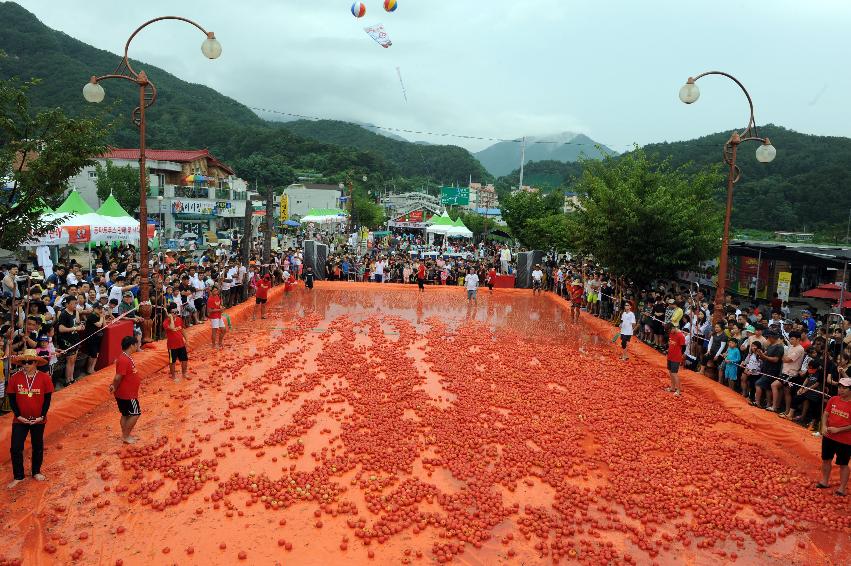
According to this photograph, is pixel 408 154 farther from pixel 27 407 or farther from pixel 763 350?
pixel 27 407

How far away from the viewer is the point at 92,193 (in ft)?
145

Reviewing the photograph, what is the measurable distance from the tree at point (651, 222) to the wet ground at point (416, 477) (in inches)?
248

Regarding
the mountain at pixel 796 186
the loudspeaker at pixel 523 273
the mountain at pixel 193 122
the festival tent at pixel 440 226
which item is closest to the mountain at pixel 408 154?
the mountain at pixel 193 122

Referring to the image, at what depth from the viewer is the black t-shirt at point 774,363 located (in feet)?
32.5

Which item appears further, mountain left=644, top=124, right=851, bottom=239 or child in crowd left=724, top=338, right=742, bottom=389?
mountain left=644, top=124, right=851, bottom=239

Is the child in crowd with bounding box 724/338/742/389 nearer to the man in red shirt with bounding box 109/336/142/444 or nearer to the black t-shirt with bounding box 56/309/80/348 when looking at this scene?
the man in red shirt with bounding box 109/336/142/444

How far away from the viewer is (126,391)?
7625mm

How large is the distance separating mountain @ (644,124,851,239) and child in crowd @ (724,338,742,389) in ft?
144

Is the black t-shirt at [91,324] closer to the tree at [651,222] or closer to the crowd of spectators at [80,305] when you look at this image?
the crowd of spectators at [80,305]

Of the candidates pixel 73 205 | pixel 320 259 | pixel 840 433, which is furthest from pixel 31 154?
pixel 320 259

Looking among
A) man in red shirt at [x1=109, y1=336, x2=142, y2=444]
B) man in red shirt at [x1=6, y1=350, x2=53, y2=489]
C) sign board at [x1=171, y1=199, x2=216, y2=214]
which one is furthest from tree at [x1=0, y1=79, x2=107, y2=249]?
sign board at [x1=171, y1=199, x2=216, y2=214]

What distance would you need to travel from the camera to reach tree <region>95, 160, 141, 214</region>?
134 feet

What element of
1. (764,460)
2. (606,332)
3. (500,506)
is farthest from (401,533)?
(606,332)

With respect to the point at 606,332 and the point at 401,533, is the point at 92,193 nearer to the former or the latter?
the point at 606,332
